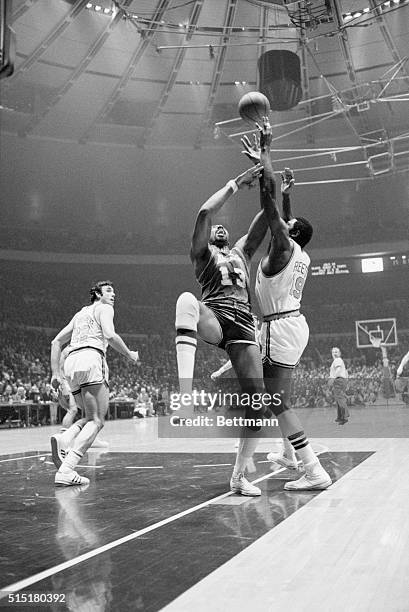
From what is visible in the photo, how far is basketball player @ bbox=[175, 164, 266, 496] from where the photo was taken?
3970 millimetres

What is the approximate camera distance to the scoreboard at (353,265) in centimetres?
3362

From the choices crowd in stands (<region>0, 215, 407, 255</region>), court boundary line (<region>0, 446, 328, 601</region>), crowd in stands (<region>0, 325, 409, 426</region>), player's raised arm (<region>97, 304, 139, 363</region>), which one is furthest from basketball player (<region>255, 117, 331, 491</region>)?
crowd in stands (<region>0, 215, 407, 255</region>)

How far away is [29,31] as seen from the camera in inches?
719

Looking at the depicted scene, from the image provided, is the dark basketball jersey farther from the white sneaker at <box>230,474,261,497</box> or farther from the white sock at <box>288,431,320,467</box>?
the white sneaker at <box>230,474,261,497</box>

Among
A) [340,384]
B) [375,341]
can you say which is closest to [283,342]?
[340,384]

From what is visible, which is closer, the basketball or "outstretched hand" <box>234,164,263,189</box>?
"outstretched hand" <box>234,164,263,189</box>

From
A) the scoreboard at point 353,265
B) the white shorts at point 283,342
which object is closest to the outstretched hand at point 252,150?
the white shorts at point 283,342

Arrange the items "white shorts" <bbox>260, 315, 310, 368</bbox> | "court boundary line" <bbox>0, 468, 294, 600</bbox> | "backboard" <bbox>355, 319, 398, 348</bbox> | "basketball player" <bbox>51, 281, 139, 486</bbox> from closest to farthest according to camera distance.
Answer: "court boundary line" <bbox>0, 468, 294, 600</bbox> → "white shorts" <bbox>260, 315, 310, 368</bbox> → "basketball player" <bbox>51, 281, 139, 486</bbox> → "backboard" <bbox>355, 319, 398, 348</bbox>

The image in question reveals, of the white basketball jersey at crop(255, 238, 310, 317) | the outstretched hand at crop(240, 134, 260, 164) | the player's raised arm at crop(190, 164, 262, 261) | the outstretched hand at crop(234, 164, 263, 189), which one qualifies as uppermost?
the outstretched hand at crop(240, 134, 260, 164)

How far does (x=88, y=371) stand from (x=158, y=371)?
23307mm

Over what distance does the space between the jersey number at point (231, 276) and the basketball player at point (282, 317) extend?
0.23 m

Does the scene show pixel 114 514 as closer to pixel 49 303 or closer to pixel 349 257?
pixel 49 303

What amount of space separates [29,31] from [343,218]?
2016 centimetres

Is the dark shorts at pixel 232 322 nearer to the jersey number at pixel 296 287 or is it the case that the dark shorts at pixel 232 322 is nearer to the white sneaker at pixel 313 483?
the jersey number at pixel 296 287
